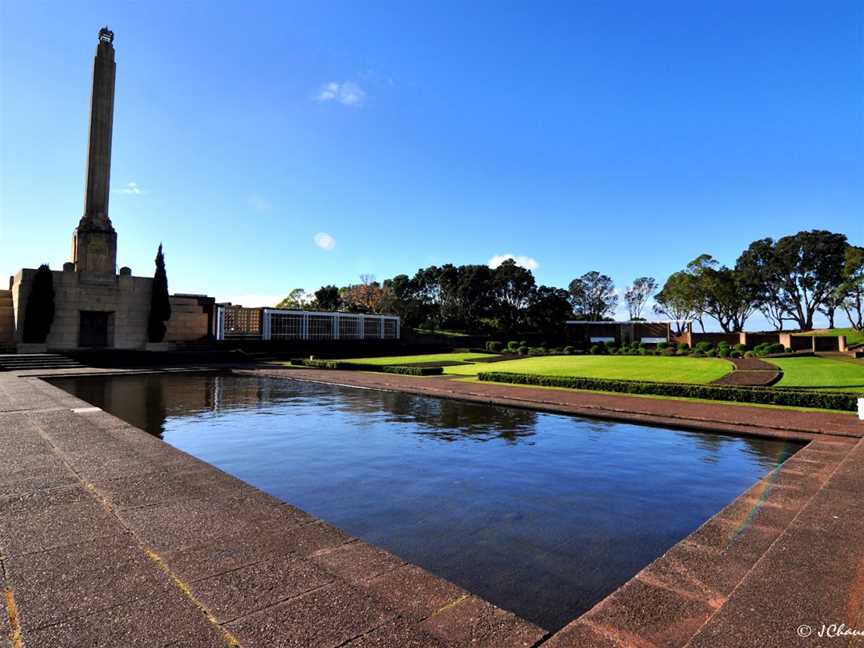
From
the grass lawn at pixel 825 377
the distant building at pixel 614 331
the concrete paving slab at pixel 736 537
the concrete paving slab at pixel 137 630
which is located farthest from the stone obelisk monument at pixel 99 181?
the distant building at pixel 614 331

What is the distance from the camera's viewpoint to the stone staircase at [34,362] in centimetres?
2420

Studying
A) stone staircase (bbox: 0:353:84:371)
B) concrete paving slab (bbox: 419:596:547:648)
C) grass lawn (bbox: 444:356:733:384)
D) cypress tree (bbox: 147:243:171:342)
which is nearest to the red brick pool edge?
concrete paving slab (bbox: 419:596:547:648)

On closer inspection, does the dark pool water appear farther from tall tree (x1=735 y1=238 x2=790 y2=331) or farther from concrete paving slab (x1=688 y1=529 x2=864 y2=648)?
tall tree (x1=735 y1=238 x2=790 y2=331)

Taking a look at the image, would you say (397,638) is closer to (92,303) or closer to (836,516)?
(836,516)

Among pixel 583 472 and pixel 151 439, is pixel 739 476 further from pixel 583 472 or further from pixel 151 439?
pixel 151 439

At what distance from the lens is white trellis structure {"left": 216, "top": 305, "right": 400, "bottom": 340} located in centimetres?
4119

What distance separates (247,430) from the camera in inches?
383

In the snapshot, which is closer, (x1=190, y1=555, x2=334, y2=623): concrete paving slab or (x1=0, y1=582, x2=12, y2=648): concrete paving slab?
(x1=0, y1=582, x2=12, y2=648): concrete paving slab

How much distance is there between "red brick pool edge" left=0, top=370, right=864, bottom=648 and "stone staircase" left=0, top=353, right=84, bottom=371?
2426cm

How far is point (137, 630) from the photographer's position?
8.11ft

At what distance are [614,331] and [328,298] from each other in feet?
147

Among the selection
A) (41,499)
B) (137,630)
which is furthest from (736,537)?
(41,499)

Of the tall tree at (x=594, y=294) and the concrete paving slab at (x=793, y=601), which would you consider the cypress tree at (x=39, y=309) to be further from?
the tall tree at (x=594, y=294)

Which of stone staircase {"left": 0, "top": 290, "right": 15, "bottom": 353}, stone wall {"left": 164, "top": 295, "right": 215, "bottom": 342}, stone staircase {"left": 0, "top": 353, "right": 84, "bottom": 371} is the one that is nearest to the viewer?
stone staircase {"left": 0, "top": 353, "right": 84, "bottom": 371}
